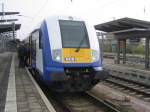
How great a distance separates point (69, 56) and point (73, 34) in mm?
1010

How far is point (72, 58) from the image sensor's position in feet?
39.7

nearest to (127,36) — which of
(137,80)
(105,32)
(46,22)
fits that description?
(105,32)

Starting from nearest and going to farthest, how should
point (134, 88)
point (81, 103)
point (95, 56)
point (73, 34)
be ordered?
point (81, 103) → point (95, 56) → point (73, 34) → point (134, 88)

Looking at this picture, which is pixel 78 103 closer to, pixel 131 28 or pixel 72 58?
pixel 72 58

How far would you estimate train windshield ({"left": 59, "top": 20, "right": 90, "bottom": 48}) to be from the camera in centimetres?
1247

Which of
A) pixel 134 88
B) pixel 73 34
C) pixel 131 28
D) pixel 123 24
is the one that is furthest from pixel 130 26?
pixel 73 34

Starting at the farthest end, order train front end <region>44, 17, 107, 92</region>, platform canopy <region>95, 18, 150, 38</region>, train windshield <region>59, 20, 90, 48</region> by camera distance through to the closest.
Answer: platform canopy <region>95, 18, 150, 38</region>, train windshield <region>59, 20, 90, 48</region>, train front end <region>44, 17, 107, 92</region>

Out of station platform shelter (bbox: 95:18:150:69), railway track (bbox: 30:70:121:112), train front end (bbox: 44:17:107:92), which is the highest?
station platform shelter (bbox: 95:18:150:69)

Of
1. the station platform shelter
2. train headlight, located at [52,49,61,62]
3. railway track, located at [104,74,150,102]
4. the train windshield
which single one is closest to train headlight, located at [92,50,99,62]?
the train windshield

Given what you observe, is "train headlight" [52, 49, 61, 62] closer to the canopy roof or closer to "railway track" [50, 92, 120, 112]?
"railway track" [50, 92, 120, 112]

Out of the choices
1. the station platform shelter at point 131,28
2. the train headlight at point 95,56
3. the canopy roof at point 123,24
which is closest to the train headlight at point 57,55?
the train headlight at point 95,56

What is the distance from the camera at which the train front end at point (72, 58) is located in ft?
39.0

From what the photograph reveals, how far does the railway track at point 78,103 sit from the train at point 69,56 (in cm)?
43

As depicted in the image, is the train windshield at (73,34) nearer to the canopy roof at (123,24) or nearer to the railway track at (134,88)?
the railway track at (134,88)
